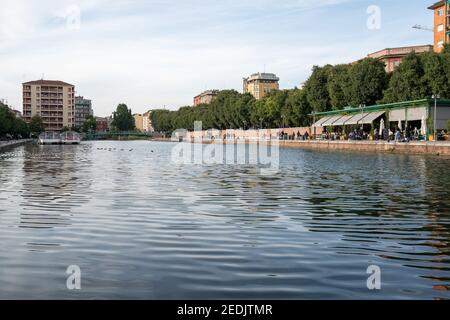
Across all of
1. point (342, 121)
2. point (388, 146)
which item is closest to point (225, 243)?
point (388, 146)

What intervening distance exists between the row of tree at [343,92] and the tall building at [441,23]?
16.1m

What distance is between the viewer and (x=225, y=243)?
10.7 meters

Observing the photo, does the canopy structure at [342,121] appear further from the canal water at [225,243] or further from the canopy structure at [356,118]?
the canal water at [225,243]

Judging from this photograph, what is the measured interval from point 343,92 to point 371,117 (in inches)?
502

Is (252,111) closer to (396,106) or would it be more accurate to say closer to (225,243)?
(396,106)

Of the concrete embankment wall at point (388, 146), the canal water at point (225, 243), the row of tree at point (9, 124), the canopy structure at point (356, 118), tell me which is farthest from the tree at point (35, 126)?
the canal water at point (225, 243)

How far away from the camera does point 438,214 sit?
14398 mm

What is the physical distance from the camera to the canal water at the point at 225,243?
7711 millimetres

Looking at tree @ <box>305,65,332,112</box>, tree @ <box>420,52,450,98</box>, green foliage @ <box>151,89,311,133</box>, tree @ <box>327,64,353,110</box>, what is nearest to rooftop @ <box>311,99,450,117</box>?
tree @ <box>327,64,353,110</box>
